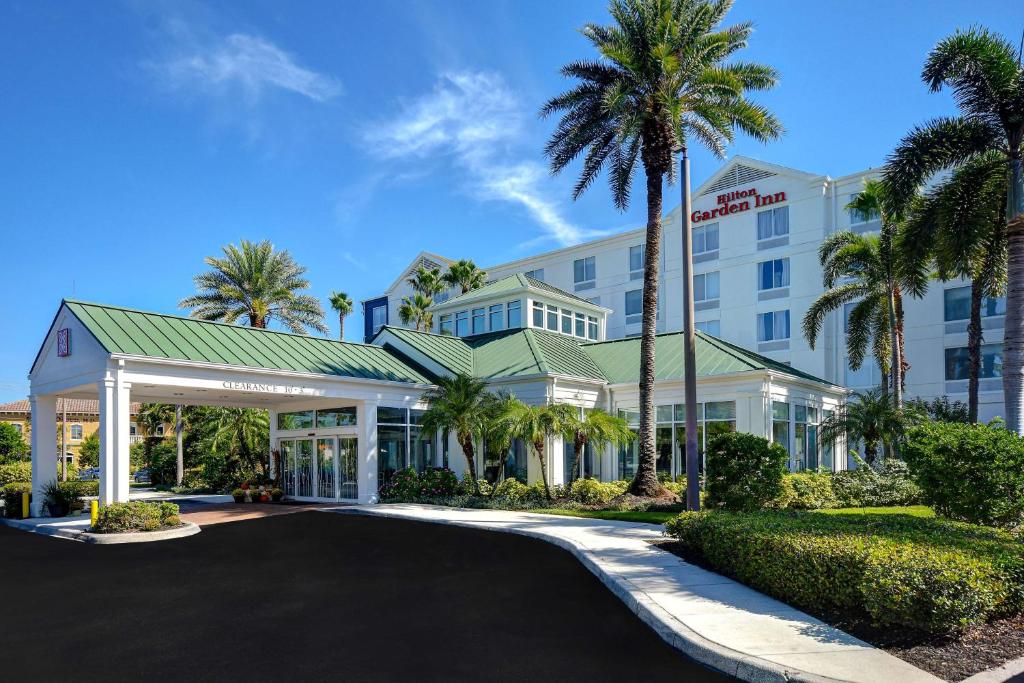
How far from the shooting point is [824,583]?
27.6 ft

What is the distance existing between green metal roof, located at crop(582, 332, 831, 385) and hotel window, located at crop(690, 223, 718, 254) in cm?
1446

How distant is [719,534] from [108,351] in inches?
650

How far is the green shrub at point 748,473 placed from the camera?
17125mm

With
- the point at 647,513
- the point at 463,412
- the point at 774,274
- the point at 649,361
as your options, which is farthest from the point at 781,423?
the point at 774,274

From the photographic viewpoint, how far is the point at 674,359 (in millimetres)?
28641

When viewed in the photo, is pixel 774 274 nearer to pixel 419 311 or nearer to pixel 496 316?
pixel 496 316

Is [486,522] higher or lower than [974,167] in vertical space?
lower

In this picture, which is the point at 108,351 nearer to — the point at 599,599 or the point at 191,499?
the point at 191,499

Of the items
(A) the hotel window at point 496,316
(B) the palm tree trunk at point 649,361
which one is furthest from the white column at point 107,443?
(A) the hotel window at point 496,316

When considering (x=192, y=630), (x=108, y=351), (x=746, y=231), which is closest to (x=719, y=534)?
(x=192, y=630)

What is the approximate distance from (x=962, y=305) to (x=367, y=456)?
29.7 m

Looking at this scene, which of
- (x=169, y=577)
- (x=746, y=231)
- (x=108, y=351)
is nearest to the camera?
(x=169, y=577)

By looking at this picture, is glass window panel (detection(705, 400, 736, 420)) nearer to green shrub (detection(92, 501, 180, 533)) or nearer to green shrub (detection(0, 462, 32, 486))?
green shrub (detection(92, 501, 180, 533))

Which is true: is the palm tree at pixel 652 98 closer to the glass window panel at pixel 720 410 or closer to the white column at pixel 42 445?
the glass window panel at pixel 720 410
